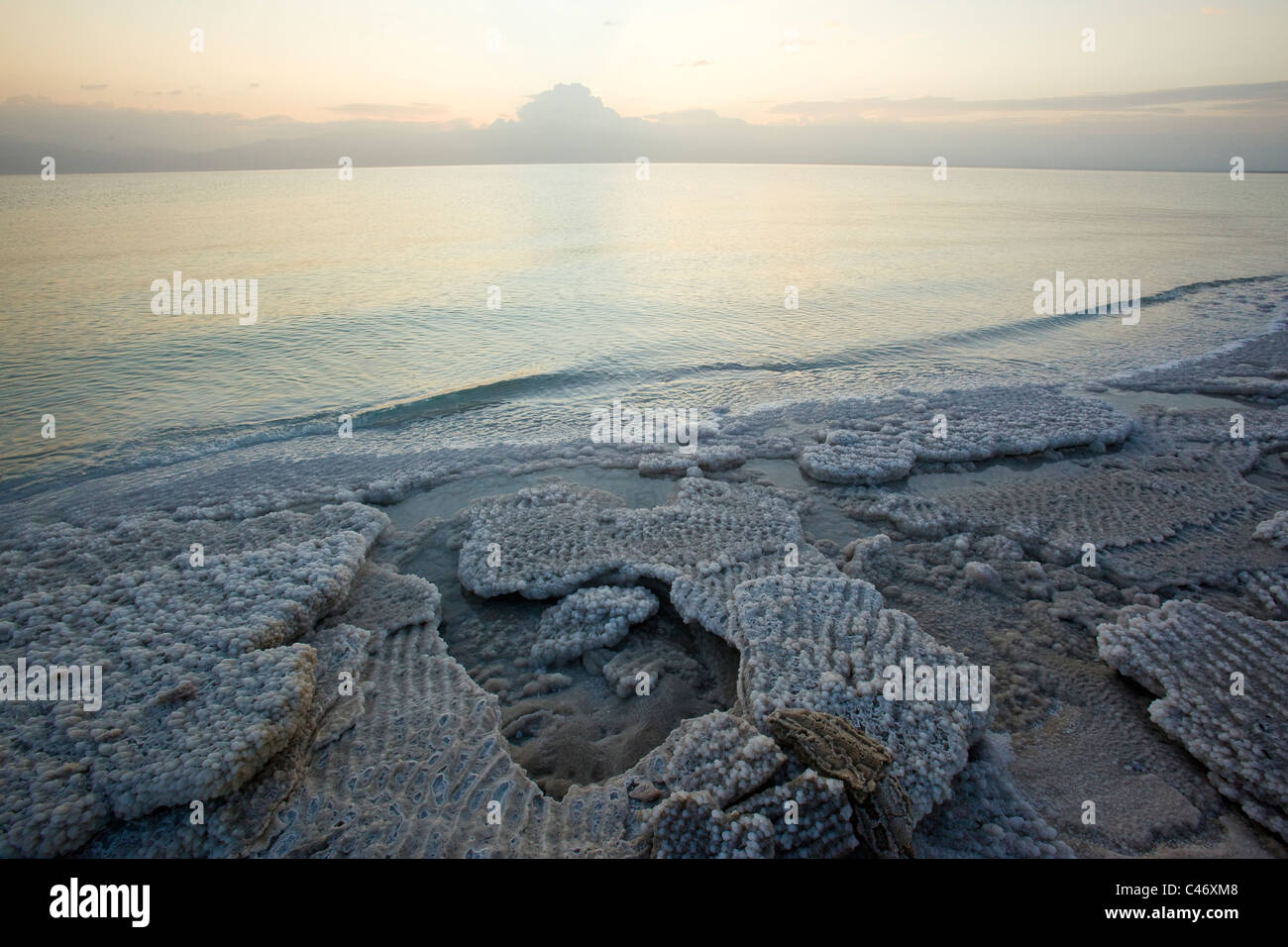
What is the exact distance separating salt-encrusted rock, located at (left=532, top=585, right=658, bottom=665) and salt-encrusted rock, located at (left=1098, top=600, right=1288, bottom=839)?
3.88 metres

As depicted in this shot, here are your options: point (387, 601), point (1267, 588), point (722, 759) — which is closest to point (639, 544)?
point (387, 601)

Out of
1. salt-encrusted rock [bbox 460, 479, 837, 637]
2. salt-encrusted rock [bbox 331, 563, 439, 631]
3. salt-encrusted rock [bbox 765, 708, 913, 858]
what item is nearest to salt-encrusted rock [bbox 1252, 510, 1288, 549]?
salt-encrusted rock [bbox 460, 479, 837, 637]

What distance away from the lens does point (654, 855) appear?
A: 358 centimetres

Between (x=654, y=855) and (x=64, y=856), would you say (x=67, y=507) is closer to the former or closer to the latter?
(x=64, y=856)

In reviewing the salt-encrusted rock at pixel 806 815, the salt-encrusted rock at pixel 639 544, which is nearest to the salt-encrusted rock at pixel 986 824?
the salt-encrusted rock at pixel 806 815

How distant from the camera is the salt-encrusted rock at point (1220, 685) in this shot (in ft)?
14.0

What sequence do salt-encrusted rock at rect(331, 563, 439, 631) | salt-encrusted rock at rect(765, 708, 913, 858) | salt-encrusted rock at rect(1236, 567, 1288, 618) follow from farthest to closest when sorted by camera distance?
salt-encrusted rock at rect(1236, 567, 1288, 618) → salt-encrusted rock at rect(331, 563, 439, 631) → salt-encrusted rock at rect(765, 708, 913, 858)

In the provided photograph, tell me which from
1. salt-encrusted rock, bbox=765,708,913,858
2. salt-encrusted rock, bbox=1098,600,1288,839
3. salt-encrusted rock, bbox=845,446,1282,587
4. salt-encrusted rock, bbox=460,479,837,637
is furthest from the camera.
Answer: salt-encrusted rock, bbox=845,446,1282,587

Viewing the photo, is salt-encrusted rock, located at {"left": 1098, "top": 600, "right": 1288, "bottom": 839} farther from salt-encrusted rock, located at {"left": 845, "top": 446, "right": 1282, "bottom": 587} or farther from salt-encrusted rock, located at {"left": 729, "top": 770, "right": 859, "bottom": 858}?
salt-encrusted rock, located at {"left": 729, "top": 770, "right": 859, "bottom": 858}

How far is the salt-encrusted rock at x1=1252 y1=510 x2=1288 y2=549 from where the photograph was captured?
23.0 ft

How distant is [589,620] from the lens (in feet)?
19.3

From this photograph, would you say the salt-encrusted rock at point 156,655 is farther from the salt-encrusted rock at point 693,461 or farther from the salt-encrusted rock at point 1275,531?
the salt-encrusted rock at point 1275,531
